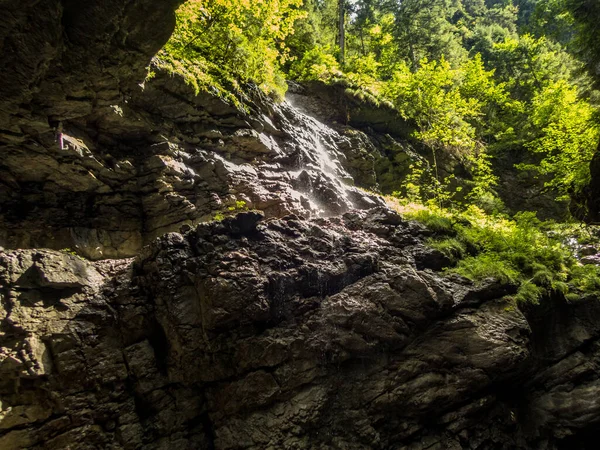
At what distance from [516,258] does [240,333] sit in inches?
286

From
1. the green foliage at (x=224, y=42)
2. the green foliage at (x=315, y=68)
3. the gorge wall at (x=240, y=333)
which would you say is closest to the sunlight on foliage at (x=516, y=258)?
the gorge wall at (x=240, y=333)

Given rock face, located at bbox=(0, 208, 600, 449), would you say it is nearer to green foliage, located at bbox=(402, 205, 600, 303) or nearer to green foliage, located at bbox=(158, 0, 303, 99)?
green foliage, located at bbox=(402, 205, 600, 303)

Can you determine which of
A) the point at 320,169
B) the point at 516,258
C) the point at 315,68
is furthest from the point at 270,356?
the point at 315,68

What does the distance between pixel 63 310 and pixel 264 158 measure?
796cm

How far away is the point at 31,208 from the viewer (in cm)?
952

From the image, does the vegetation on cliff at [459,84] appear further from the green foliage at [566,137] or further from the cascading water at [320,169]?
the cascading water at [320,169]

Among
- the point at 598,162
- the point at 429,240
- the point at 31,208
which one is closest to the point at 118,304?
the point at 31,208

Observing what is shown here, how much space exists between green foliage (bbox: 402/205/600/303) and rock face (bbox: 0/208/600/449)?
51 cm

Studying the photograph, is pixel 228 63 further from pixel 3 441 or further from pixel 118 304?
pixel 3 441

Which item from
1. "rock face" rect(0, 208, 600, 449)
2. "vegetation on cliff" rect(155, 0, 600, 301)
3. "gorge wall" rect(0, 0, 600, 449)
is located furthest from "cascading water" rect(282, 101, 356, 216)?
"rock face" rect(0, 208, 600, 449)

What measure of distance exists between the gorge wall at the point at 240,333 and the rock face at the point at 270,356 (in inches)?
1.2

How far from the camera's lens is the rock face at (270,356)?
652 cm

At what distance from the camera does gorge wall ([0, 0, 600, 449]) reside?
21.1 feet

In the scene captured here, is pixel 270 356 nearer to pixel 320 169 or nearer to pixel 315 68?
pixel 320 169
